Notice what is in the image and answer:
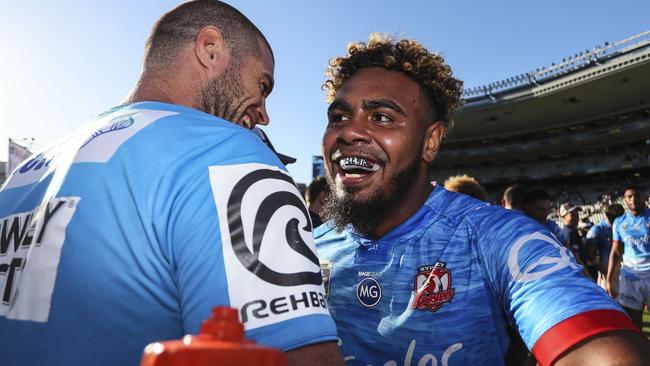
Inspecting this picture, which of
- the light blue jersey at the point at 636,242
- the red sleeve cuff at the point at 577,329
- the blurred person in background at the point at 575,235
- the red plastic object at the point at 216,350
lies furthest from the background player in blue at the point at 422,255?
the blurred person in background at the point at 575,235

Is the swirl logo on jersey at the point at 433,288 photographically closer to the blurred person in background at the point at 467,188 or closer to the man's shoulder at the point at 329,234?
the man's shoulder at the point at 329,234

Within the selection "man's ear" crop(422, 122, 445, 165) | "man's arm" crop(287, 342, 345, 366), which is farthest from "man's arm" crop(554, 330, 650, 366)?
"man's ear" crop(422, 122, 445, 165)

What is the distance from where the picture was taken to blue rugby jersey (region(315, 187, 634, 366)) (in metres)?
1.45

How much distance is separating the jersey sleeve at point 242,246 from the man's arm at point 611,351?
0.78 metres

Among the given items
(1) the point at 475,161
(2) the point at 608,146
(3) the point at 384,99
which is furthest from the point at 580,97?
(3) the point at 384,99

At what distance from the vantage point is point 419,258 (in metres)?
2.04

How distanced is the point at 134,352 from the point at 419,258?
129 centimetres

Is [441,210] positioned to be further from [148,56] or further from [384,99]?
[148,56]

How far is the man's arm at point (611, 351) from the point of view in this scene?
4.14ft

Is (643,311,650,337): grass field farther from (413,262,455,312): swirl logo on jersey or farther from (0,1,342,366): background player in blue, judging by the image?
(0,1,342,366): background player in blue

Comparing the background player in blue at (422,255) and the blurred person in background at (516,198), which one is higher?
the background player in blue at (422,255)

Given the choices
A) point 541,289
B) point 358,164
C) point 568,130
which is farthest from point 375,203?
point 568,130

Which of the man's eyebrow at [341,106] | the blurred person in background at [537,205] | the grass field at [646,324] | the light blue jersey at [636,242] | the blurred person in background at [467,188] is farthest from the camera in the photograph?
the grass field at [646,324]

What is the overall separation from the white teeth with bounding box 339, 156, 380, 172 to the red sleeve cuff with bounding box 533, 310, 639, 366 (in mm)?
1185
